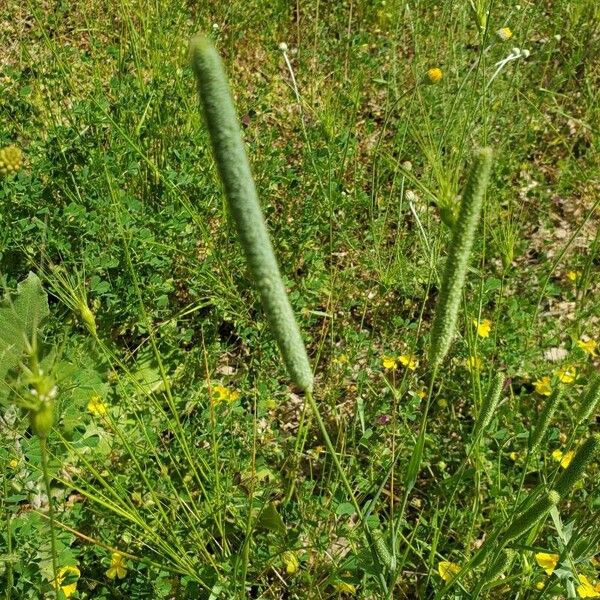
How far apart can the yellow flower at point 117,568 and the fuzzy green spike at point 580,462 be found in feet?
3.50

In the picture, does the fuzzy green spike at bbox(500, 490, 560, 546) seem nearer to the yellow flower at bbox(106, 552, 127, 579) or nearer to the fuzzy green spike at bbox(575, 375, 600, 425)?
the fuzzy green spike at bbox(575, 375, 600, 425)

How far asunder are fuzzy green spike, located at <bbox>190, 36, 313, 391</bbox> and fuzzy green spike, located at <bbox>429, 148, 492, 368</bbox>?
22 cm

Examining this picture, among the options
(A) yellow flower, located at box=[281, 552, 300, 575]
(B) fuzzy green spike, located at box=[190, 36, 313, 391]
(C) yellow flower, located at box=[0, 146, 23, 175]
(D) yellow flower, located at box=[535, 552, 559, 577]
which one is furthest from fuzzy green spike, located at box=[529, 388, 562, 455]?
(C) yellow flower, located at box=[0, 146, 23, 175]

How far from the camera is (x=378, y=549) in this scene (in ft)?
4.31

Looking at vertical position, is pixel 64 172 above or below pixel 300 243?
above

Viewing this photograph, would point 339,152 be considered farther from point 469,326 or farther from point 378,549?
point 378,549

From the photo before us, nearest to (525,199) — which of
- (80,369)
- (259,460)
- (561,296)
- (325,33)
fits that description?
(561,296)

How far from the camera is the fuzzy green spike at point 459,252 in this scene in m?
0.83

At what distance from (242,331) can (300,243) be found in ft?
1.45

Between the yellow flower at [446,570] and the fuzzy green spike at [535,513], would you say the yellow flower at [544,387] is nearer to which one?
the yellow flower at [446,570]

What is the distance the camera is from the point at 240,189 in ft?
2.40

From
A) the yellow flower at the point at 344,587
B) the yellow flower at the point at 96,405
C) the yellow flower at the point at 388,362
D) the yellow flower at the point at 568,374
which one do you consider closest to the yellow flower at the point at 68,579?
Answer: the yellow flower at the point at 96,405

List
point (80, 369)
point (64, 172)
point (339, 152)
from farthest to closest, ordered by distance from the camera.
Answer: point (339, 152)
point (64, 172)
point (80, 369)

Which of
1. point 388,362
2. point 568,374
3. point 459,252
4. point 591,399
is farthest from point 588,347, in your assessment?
point 459,252
